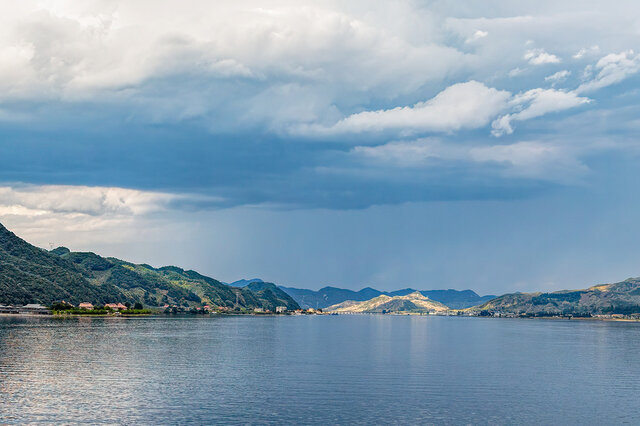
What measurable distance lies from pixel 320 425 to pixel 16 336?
14988cm

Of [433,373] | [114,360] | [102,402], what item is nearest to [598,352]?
[433,373]


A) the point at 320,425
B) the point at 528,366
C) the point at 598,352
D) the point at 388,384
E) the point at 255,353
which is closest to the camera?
the point at 320,425

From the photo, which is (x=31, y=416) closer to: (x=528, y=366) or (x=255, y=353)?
(x=255, y=353)

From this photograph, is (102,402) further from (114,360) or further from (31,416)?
(114,360)

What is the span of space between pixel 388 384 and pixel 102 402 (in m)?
45.7

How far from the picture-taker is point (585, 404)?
84.8 meters

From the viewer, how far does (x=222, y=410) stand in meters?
74.9

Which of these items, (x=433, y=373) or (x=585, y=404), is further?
(x=433, y=373)

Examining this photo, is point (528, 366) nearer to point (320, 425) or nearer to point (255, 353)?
point (255, 353)

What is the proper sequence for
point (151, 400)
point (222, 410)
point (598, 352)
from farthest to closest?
point (598, 352) → point (151, 400) → point (222, 410)

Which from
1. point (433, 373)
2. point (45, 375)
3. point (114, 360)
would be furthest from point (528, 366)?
point (45, 375)

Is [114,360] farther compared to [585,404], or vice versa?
[114,360]

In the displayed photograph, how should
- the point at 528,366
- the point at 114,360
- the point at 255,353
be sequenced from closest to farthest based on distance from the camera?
the point at 114,360 → the point at 528,366 → the point at 255,353

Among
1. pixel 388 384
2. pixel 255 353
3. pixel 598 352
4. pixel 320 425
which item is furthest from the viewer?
pixel 598 352
